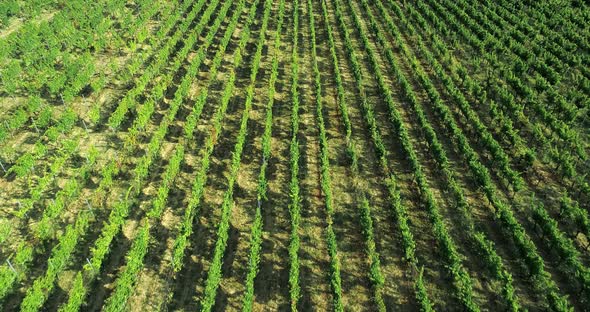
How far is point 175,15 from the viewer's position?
1774 inches

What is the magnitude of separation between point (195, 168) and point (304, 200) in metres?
7.36

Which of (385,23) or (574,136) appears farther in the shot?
(385,23)

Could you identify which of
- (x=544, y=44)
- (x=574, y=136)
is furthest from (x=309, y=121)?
(x=544, y=44)

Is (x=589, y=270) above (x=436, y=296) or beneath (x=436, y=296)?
above

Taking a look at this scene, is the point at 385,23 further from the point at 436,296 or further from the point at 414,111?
the point at 436,296

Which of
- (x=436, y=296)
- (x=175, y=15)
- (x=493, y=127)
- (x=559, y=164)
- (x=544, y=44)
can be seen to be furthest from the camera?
(x=175, y=15)

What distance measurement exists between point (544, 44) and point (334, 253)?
33.6m

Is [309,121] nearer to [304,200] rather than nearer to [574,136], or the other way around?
[304,200]

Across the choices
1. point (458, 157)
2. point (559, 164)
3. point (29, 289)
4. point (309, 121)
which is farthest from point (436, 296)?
point (29, 289)

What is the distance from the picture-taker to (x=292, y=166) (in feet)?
83.6

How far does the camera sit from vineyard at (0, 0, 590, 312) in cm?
2062

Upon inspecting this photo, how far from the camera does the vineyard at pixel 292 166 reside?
20.6 metres

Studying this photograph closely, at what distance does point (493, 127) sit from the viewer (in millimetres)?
31203

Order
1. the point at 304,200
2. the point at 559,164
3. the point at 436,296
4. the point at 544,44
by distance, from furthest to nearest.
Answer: the point at 544,44 → the point at 559,164 → the point at 304,200 → the point at 436,296
